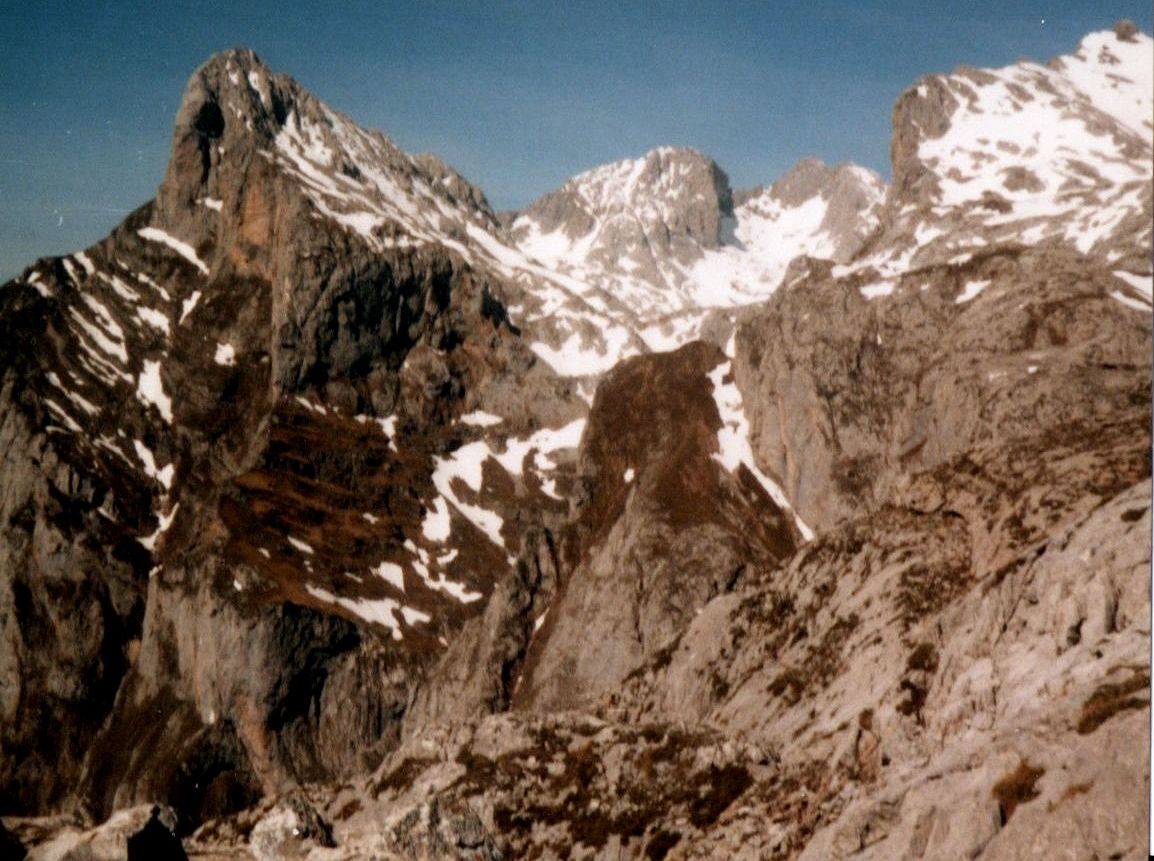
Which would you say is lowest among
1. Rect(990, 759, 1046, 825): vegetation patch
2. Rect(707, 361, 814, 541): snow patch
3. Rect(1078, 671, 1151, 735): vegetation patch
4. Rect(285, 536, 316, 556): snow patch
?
Rect(990, 759, 1046, 825): vegetation patch

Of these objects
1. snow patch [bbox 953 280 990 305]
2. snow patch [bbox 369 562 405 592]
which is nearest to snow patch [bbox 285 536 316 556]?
snow patch [bbox 369 562 405 592]

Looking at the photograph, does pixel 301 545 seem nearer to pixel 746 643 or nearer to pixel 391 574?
pixel 391 574

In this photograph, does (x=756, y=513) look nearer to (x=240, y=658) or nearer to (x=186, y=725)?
(x=240, y=658)

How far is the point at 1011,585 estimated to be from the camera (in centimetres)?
5659

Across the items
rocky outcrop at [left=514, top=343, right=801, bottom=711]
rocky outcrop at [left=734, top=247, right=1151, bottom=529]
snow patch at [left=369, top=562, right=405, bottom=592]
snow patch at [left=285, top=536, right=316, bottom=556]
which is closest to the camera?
rocky outcrop at [left=734, top=247, right=1151, bottom=529]

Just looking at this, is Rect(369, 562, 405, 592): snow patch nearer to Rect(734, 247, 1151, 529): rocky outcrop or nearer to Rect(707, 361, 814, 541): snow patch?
Rect(707, 361, 814, 541): snow patch

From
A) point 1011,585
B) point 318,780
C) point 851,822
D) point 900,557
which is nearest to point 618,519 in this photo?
point 318,780

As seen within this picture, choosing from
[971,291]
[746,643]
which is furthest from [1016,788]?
[971,291]

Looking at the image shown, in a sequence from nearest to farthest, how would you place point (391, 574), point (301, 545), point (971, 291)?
point (971, 291), point (301, 545), point (391, 574)

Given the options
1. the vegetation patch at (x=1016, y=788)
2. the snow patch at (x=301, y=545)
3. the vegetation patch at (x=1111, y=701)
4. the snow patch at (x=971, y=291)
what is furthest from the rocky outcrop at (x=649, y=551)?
the vegetation patch at (x=1016, y=788)

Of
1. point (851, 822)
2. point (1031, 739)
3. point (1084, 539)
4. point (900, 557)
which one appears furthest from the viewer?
point (900, 557)

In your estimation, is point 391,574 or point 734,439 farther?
point 391,574

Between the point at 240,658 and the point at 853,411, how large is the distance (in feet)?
306

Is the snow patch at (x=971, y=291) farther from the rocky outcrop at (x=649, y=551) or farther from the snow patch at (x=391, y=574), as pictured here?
the snow patch at (x=391, y=574)
